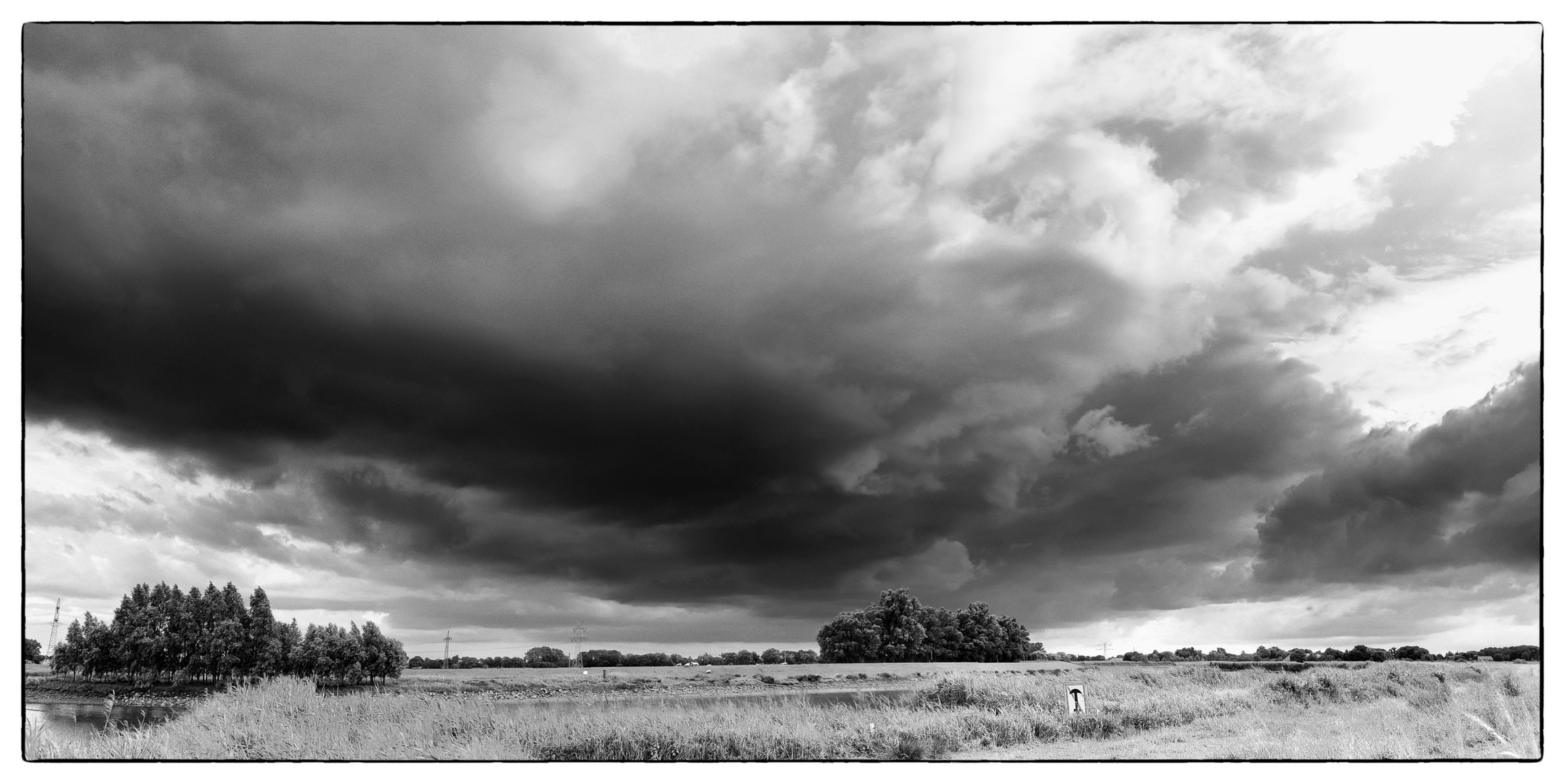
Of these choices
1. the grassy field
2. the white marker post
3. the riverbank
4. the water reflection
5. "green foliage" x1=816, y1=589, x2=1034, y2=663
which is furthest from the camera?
"green foliage" x1=816, y1=589, x2=1034, y2=663

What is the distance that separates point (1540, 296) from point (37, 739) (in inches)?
1434

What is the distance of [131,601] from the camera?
120 feet

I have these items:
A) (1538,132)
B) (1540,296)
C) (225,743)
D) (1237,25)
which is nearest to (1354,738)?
(1540,296)

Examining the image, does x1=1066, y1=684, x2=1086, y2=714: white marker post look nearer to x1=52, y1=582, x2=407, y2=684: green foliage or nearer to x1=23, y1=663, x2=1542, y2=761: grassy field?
x1=23, y1=663, x2=1542, y2=761: grassy field

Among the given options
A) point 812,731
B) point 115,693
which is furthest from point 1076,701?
point 115,693

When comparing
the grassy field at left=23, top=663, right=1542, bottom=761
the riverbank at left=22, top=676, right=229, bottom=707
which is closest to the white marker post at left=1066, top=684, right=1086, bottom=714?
the grassy field at left=23, top=663, right=1542, bottom=761

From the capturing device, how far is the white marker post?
23.5 m

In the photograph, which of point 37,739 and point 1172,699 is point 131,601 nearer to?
point 37,739

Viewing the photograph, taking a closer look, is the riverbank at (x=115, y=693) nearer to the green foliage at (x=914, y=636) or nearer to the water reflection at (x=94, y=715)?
the water reflection at (x=94, y=715)

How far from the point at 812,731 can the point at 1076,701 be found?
24.8ft

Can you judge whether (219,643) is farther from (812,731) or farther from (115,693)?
(812,731)

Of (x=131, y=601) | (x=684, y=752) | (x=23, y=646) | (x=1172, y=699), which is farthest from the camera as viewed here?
(x=131, y=601)

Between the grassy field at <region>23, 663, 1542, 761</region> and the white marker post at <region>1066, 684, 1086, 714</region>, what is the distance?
0.28 metres

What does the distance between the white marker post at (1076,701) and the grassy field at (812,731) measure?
0.28 m
